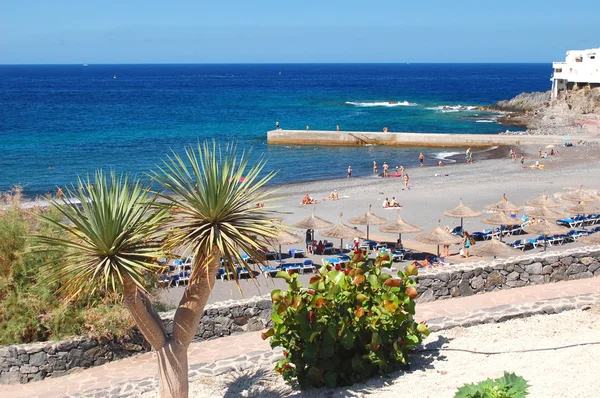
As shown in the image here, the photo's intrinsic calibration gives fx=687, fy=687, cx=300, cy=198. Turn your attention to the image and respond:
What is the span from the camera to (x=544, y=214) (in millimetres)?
22656

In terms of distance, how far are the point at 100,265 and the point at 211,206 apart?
1283 mm

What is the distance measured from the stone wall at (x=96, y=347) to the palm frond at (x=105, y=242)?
13.3 ft

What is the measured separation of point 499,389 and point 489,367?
6.32 ft

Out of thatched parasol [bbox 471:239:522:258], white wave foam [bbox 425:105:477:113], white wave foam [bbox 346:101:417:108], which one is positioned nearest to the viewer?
thatched parasol [bbox 471:239:522:258]

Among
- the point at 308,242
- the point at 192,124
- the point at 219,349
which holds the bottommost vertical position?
the point at 308,242

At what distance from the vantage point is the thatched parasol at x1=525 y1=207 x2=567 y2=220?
22.6m

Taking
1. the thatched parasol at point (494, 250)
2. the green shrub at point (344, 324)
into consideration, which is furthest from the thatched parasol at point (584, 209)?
the green shrub at point (344, 324)

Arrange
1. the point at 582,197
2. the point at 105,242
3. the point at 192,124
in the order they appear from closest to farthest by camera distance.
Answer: the point at 105,242 → the point at 582,197 → the point at 192,124

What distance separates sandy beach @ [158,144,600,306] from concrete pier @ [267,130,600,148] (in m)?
5.90

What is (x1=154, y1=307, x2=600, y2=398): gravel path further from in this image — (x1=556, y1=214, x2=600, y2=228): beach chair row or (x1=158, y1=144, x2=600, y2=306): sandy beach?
(x1=556, y1=214, x2=600, y2=228): beach chair row

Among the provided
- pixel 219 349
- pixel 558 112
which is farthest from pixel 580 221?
pixel 558 112

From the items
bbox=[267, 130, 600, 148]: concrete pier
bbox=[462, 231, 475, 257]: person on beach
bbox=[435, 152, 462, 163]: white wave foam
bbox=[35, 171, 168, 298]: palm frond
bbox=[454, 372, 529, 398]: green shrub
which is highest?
bbox=[35, 171, 168, 298]: palm frond

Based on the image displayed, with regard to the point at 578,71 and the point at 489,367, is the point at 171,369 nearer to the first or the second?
the point at 489,367

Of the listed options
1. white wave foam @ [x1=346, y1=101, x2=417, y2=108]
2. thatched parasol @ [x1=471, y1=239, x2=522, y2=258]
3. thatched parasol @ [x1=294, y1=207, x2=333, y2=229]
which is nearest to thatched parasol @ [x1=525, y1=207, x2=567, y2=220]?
thatched parasol @ [x1=471, y1=239, x2=522, y2=258]
